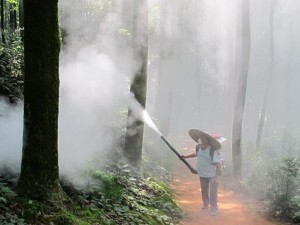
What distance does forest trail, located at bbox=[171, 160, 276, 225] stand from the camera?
8.85 m

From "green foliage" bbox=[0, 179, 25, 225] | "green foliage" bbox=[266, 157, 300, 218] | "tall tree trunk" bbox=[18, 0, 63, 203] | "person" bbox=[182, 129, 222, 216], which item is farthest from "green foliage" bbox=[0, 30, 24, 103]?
"green foliage" bbox=[266, 157, 300, 218]

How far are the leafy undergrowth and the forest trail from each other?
22.8 inches

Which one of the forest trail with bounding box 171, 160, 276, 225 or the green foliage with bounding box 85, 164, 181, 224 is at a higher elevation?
the green foliage with bounding box 85, 164, 181, 224

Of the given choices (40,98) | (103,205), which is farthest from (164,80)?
(40,98)

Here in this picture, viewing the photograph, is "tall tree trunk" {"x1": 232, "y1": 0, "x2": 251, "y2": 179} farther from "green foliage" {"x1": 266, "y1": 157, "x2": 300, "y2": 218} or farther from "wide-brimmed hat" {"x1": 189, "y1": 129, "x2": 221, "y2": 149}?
"wide-brimmed hat" {"x1": 189, "y1": 129, "x2": 221, "y2": 149}

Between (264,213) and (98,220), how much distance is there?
594 centimetres

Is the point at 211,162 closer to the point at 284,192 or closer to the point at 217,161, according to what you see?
the point at 217,161

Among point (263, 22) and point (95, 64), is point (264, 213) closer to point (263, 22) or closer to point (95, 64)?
point (95, 64)

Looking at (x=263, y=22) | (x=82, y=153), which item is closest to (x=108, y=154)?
(x=82, y=153)

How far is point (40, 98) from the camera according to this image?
528 cm

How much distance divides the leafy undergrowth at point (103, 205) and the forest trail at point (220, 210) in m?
0.58

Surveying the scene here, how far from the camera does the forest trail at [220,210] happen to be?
8852 millimetres

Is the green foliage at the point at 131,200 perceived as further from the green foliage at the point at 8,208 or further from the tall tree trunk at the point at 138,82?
the green foliage at the point at 8,208

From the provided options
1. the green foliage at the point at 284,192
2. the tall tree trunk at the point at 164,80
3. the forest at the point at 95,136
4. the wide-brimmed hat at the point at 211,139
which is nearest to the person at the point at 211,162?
the wide-brimmed hat at the point at 211,139
